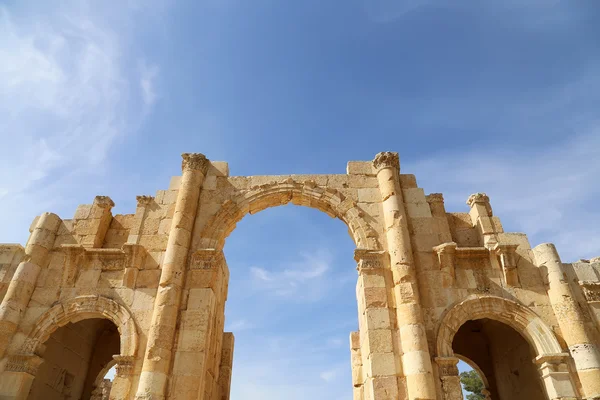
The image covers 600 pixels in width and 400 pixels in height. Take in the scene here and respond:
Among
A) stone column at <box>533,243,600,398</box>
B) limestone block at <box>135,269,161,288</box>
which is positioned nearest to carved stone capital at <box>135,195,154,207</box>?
limestone block at <box>135,269,161,288</box>

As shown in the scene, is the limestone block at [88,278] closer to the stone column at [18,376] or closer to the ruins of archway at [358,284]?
the ruins of archway at [358,284]

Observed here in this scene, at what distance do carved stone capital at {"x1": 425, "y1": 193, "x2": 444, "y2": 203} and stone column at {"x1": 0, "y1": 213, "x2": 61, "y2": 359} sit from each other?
9672 mm

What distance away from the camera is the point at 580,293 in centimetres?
935

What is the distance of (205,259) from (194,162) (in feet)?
9.25

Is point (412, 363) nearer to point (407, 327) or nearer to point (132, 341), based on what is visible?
point (407, 327)

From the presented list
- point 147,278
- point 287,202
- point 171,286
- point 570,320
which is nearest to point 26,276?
point 147,278

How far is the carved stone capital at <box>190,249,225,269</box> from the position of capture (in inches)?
386

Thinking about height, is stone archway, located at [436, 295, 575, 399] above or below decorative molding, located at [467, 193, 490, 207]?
below

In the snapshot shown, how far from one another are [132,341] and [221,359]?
316 cm

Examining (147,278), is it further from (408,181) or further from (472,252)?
(472,252)

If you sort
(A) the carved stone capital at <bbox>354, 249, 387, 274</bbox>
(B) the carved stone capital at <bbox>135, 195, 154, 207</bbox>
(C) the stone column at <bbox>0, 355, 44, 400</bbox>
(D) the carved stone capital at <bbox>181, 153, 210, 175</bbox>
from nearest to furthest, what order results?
(C) the stone column at <bbox>0, 355, 44, 400</bbox> → (A) the carved stone capital at <bbox>354, 249, 387, 274</bbox> → (B) the carved stone capital at <bbox>135, 195, 154, 207</bbox> → (D) the carved stone capital at <bbox>181, 153, 210, 175</bbox>

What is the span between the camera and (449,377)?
8.27 m

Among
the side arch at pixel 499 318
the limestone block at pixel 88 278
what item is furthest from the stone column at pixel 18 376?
the side arch at pixel 499 318

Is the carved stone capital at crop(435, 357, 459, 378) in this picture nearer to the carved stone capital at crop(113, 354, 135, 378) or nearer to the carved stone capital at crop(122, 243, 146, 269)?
the carved stone capital at crop(113, 354, 135, 378)
